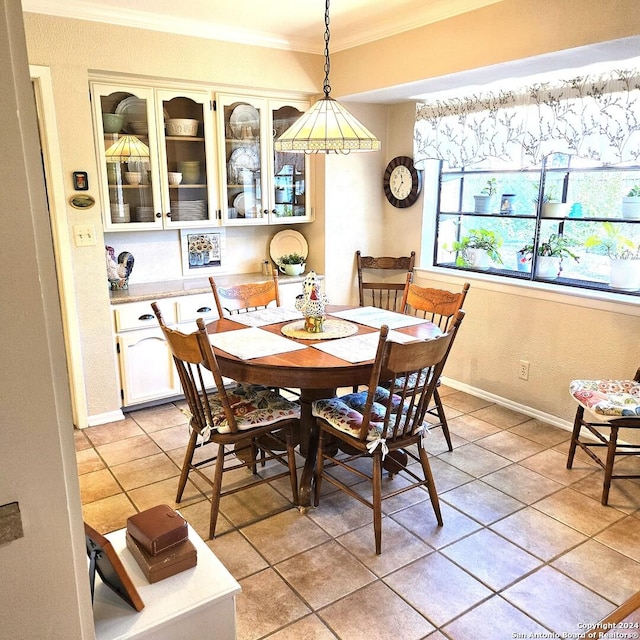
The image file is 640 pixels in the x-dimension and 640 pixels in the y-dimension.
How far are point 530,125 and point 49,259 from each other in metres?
3.15

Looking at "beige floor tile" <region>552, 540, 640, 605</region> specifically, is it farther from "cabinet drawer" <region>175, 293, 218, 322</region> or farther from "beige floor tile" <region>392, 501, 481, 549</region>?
"cabinet drawer" <region>175, 293, 218, 322</region>

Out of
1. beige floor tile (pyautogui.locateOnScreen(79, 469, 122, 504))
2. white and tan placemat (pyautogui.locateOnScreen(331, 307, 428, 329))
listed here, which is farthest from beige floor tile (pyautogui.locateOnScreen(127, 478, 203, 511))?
white and tan placemat (pyautogui.locateOnScreen(331, 307, 428, 329))

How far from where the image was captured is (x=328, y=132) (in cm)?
244

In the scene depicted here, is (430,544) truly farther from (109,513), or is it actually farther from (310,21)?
(310,21)

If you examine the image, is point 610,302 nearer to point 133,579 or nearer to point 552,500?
point 552,500

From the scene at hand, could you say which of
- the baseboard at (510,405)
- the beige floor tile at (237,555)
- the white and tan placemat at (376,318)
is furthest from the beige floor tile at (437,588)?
the baseboard at (510,405)

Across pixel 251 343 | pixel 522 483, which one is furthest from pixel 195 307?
pixel 522 483

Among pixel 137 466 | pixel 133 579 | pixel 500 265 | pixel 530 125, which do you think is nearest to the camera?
pixel 133 579

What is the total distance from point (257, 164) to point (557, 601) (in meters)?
3.26

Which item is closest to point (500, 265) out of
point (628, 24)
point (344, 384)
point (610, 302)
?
point (610, 302)

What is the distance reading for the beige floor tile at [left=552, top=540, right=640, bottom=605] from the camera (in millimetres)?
2092

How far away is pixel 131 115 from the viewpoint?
11.5 ft

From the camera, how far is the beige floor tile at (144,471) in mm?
2889

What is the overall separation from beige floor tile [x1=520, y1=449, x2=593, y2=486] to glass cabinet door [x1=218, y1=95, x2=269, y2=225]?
2482mm
